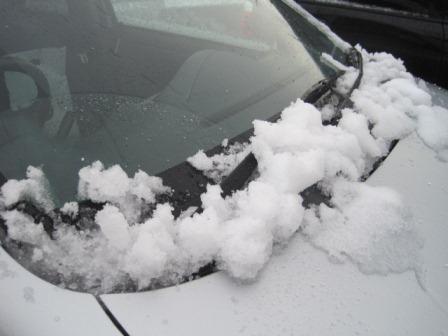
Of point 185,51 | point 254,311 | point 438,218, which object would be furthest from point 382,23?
point 254,311

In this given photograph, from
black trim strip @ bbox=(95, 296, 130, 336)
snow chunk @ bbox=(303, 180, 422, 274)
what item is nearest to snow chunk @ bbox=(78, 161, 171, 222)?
black trim strip @ bbox=(95, 296, 130, 336)

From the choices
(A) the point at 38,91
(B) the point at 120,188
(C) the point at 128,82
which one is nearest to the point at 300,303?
(B) the point at 120,188

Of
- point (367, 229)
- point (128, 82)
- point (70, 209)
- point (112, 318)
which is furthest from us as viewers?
point (128, 82)

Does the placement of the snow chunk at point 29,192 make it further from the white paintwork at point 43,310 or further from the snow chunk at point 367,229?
the snow chunk at point 367,229

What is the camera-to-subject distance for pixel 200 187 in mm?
1289

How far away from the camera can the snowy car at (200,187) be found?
3.54ft

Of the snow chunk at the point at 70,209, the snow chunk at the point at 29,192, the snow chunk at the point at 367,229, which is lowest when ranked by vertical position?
the snow chunk at the point at 367,229

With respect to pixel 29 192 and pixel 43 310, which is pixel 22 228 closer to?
pixel 29 192

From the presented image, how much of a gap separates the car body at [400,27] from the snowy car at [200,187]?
1712mm

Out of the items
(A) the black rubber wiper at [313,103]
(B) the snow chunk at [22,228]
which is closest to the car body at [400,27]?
(A) the black rubber wiper at [313,103]

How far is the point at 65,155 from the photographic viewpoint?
4.26 ft

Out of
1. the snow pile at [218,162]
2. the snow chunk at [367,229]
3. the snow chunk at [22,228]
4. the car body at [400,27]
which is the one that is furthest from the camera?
the car body at [400,27]

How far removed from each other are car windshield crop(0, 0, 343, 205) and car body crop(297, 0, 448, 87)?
1691 millimetres

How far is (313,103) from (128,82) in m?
0.71
